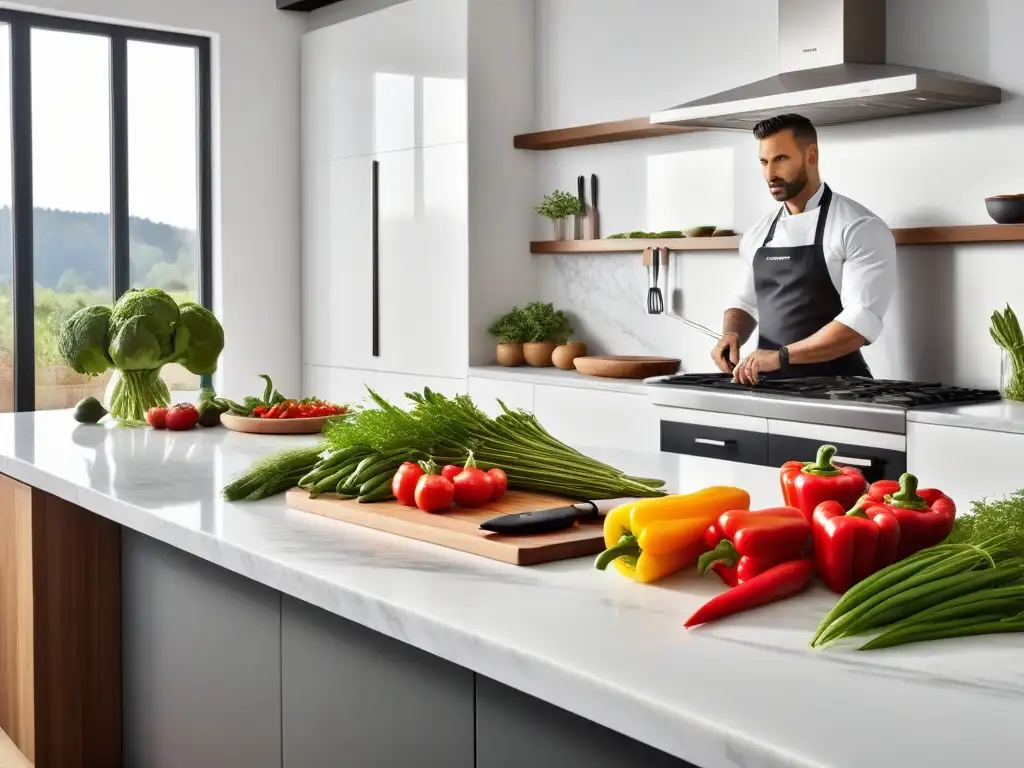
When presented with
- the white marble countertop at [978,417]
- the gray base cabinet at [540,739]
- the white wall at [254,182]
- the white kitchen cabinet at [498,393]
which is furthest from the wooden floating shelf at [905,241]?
the gray base cabinet at [540,739]

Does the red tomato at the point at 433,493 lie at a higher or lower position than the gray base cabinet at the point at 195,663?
higher

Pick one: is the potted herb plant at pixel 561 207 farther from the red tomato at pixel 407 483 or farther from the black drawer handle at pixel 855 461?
the red tomato at pixel 407 483

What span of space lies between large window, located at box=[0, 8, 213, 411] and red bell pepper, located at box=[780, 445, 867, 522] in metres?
4.94

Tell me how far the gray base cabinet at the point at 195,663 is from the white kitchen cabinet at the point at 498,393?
2.64 metres

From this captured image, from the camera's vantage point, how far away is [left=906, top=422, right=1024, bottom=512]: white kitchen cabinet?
325 cm

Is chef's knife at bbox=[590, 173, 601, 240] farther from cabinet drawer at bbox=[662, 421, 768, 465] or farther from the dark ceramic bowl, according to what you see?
the dark ceramic bowl

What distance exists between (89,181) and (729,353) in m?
3.41

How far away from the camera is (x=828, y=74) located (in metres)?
3.90

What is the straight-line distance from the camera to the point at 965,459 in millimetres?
3348

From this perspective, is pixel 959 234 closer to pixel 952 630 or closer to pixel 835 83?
pixel 835 83

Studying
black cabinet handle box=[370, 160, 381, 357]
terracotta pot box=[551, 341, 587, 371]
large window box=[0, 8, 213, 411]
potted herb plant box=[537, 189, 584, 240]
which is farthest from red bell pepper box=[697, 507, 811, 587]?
large window box=[0, 8, 213, 411]

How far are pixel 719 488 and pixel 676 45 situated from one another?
3725mm

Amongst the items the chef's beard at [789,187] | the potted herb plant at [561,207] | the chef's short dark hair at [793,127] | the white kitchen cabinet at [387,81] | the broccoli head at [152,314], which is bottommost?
the broccoli head at [152,314]

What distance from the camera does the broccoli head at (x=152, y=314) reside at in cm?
317
